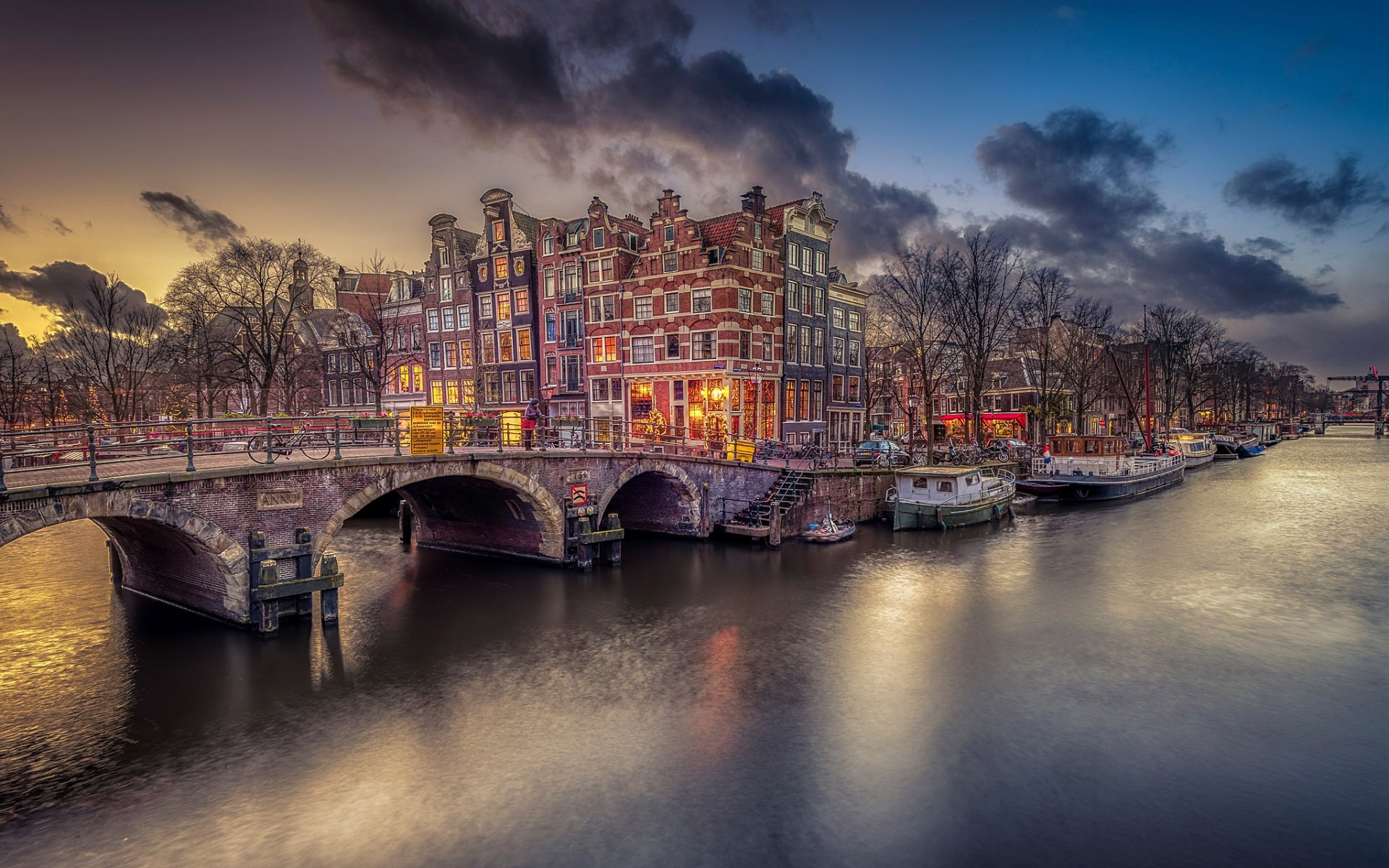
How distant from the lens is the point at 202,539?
17844mm

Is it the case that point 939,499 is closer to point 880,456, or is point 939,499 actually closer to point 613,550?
point 880,456

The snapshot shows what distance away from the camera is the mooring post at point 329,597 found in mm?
20375

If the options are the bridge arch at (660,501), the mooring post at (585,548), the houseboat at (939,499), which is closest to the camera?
the mooring post at (585,548)

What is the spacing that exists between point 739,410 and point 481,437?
16.5m

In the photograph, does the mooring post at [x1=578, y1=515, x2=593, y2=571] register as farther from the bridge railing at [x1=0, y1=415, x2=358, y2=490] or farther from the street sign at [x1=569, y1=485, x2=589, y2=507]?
the bridge railing at [x1=0, y1=415, x2=358, y2=490]

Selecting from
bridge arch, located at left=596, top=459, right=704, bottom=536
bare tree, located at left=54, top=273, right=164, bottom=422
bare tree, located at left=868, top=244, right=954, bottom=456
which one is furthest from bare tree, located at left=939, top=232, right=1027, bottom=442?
bare tree, located at left=54, top=273, right=164, bottom=422

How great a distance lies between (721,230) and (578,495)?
932 inches

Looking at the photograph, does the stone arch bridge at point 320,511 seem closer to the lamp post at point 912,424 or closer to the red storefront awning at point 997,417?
the lamp post at point 912,424

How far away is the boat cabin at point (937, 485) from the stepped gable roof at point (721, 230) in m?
18.6

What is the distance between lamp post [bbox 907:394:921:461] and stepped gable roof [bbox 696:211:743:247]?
18.5 meters

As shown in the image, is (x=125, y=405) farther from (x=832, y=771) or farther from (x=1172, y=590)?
(x=1172, y=590)

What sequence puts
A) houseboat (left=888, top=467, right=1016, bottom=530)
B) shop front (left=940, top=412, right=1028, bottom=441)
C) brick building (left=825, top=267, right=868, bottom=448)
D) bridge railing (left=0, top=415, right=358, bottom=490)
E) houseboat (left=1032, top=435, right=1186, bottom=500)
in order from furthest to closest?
1. shop front (left=940, top=412, right=1028, bottom=441)
2. brick building (left=825, top=267, right=868, bottom=448)
3. houseboat (left=1032, top=435, right=1186, bottom=500)
4. houseboat (left=888, top=467, right=1016, bottom=530)
5. bridge railing (left=0, top=415, right=358, bottom=490)

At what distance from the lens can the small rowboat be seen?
33156 millimetres

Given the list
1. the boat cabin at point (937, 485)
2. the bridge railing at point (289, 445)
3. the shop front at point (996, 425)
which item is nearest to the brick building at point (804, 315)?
the bridge railing at point (289, 445)
